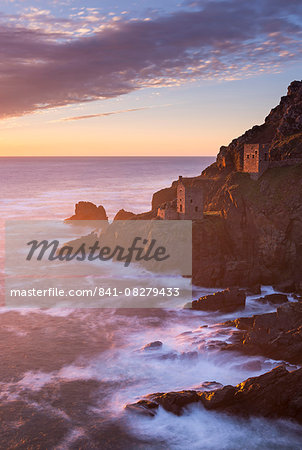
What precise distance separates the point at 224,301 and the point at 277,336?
1210cm

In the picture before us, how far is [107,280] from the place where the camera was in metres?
65.9

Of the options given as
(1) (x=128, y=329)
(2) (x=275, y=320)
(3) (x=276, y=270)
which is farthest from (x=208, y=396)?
(3) (x=276, y=270)

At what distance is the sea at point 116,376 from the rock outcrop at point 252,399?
1.91 ft

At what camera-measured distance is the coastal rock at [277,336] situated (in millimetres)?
37969

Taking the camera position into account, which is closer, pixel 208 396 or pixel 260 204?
pixel 208 396

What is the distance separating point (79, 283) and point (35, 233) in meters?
43.0

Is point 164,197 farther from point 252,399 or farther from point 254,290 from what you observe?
point 252,399

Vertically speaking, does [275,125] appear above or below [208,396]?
A: above

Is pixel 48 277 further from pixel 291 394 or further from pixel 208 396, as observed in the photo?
pixel 291 394

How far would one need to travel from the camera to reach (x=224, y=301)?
2020 inches

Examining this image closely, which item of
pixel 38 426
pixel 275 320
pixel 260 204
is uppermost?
pixel 260 204

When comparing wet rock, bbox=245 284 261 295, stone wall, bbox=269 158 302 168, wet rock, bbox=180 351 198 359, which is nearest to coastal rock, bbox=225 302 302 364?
wet rock, bbox=180 351 198 359

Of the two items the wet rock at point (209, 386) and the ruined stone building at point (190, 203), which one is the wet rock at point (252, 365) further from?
the ruined stone building at point (190, 203)

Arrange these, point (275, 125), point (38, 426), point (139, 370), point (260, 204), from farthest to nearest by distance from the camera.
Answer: point (275, 125), point (260, 204), point (139, 370), point (38, 426)
